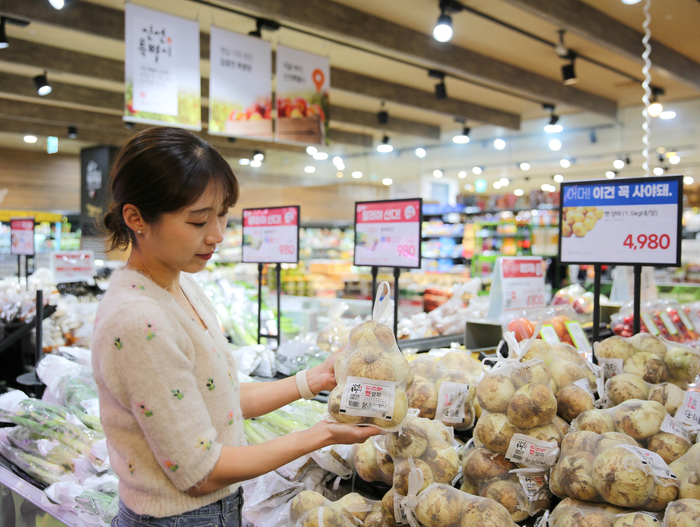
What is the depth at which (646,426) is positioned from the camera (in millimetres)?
1298

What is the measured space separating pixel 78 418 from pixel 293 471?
1.20 meters

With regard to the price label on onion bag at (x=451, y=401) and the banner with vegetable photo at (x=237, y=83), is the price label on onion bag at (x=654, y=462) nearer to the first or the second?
the price label on onion bag at (x=451, y=401)

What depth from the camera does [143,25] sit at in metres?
4.67

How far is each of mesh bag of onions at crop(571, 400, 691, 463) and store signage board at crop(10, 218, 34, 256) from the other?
18.4 feet

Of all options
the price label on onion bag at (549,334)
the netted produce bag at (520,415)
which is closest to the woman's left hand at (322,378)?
the netted produce bag at (520,415)

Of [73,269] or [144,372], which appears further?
[73,269]

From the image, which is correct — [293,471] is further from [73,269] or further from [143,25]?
[143,25]

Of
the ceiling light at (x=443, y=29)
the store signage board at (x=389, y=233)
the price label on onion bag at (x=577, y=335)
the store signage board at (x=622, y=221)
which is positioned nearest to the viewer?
Result: the store signage board at (x=622, y=221)

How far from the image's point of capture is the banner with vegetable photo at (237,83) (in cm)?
512

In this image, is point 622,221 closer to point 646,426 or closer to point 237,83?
point 646,426

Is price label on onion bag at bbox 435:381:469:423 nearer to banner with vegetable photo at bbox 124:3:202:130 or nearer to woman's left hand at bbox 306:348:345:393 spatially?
woman's left hand at bbox 306:348:345:393

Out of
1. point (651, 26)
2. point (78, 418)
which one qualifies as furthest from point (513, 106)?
point (78, 418)

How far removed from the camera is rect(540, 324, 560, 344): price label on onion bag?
227 cm

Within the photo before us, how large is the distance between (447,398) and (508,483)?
0.32 metres
